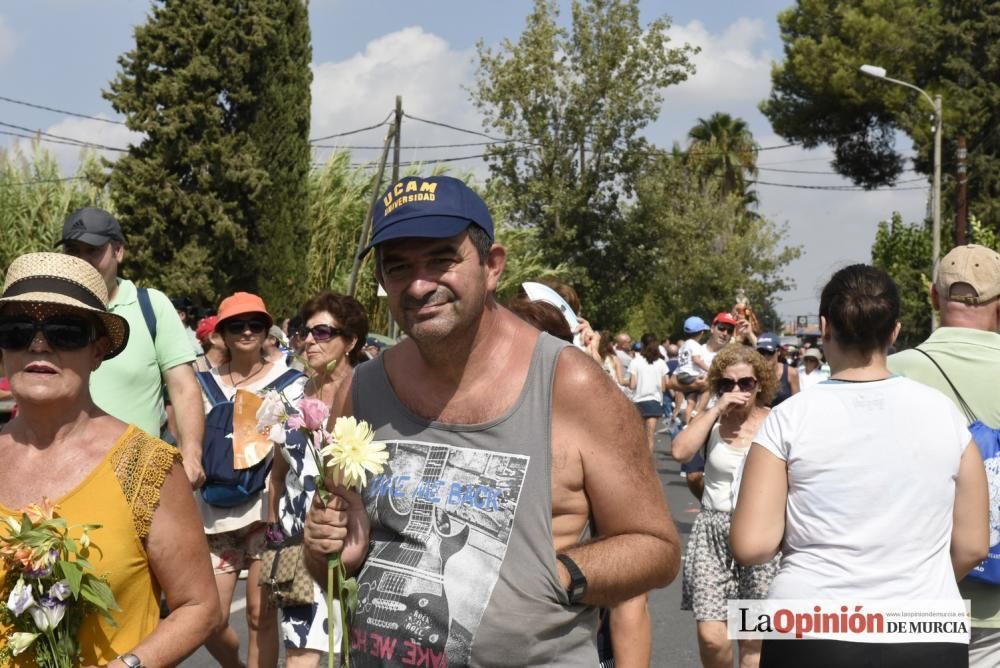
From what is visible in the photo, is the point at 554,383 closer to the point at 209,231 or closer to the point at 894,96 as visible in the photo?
the point at 209,231

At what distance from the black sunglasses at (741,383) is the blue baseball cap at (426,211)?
343 cm

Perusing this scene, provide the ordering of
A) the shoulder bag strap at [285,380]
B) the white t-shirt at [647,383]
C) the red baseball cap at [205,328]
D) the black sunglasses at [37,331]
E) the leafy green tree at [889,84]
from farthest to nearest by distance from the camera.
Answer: the leafy green tree at [889,84] → the white t-shirt at [647,383] → the red baseball cap at [205,328] → the shoulder bag strap at [285,380] → the black sunglasses at [37,331]

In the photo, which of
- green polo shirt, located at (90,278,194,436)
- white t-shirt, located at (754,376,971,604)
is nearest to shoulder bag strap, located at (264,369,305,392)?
green polo shirt, located at (90,278,194,436)

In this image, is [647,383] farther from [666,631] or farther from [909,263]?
[909,263]

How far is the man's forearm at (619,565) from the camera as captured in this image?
8.53 feet

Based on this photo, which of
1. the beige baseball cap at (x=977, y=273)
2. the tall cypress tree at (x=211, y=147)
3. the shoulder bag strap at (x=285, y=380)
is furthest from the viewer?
the tall cypress tree at (x=211, y=147)

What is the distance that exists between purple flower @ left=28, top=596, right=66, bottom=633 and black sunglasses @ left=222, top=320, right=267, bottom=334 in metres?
3.70

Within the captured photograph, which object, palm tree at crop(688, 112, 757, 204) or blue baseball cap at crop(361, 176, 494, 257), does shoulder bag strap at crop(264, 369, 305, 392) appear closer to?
blue baseball cap at crop(361, 176, 494, 257)

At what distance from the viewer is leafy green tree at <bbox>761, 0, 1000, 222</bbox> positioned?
35.8 m

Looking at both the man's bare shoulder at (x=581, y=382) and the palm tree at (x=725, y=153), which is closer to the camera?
the man's bare shoulder at (x=581, y=382)

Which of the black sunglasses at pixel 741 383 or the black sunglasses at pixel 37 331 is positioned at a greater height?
the black sunglasses at pixel 37 331

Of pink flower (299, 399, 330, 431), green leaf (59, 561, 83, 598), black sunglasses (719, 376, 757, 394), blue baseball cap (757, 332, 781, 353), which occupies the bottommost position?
green leaf (59, 561, 83, 598)

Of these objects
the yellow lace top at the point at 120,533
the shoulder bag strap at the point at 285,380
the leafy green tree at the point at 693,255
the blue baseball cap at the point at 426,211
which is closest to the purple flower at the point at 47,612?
the yellow lace top at the point at 120,533

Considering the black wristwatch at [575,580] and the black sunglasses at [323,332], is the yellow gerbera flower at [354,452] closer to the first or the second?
the black wristwatch at [575,580]
